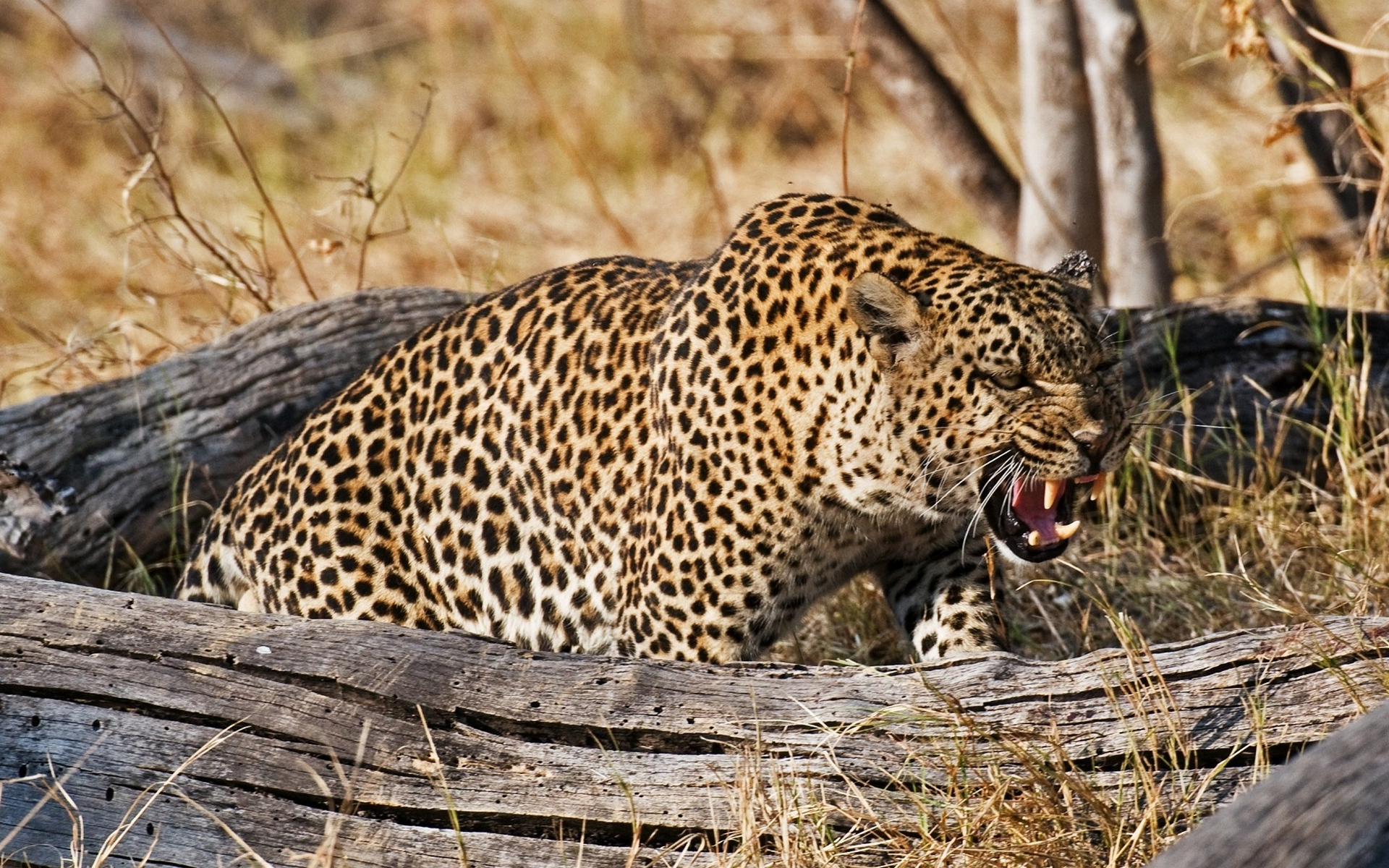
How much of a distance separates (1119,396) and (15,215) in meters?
10.1

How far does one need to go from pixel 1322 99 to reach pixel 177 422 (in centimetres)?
527

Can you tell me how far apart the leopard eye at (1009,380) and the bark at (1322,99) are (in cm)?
307

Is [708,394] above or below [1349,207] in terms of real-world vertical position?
below

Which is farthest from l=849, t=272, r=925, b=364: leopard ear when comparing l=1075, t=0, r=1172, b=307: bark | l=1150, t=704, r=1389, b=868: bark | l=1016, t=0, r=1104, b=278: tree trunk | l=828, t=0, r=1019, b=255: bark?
l=828, t=0, r=1019, b=255: bark

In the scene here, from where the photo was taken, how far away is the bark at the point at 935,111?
26.6 ft

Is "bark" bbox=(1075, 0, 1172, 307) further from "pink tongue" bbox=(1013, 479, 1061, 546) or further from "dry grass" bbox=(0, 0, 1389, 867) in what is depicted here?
"pink tongue" bbox=(1013, 479, 1061, 546)

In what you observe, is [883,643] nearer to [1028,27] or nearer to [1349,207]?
[1028,27]

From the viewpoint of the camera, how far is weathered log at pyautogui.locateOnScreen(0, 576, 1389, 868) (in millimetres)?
3984

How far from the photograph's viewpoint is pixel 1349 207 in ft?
26.8

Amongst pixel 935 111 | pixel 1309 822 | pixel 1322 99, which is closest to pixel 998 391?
pixel 1309 822

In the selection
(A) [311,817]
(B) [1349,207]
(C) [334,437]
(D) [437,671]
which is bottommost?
(A) [311,817]

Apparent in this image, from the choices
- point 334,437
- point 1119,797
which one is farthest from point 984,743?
point 334,437

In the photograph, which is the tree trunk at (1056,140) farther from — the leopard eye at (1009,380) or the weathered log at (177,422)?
the leopard eye at (1009,380)

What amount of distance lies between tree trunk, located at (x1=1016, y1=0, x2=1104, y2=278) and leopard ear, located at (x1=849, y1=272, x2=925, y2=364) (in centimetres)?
328
